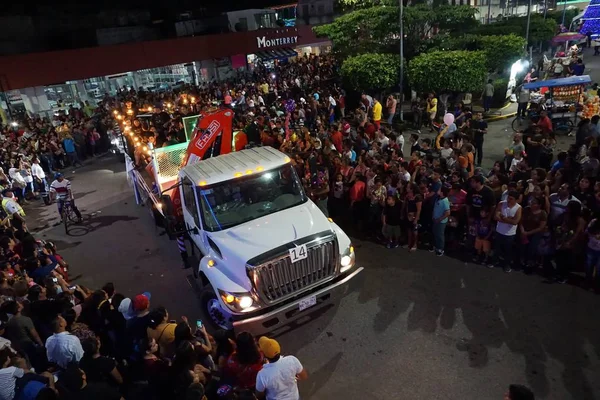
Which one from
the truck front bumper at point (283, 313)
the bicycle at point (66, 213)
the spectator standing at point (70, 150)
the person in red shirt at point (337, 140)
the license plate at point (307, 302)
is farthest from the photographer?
the spectator standing at point (70, 150)

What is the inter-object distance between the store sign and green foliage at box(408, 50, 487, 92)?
16.4 m

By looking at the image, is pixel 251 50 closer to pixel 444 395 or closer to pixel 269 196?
pixel 269 196

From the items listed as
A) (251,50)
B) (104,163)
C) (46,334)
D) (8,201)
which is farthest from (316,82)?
(46,334)

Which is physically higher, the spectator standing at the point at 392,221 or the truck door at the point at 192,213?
the truck door at the point at 192,213

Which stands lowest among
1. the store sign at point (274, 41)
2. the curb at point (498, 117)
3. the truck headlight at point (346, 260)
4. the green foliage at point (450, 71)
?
the curb at point (498, 117)

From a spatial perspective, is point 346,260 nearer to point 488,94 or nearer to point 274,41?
point 488,94

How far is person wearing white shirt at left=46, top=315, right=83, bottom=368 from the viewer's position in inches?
200

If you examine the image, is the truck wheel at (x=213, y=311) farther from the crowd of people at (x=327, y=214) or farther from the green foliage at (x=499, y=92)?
the green foliage at (x=499, y=92)

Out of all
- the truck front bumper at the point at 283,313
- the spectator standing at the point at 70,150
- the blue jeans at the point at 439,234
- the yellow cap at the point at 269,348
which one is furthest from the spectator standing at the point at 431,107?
the spectator standing at the point at 70,150

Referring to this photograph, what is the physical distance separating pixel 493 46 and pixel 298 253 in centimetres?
1827

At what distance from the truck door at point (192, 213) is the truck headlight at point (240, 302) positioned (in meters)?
1.42

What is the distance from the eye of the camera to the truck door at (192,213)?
7.30 meters

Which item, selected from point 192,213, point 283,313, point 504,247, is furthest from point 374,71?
point 283,313

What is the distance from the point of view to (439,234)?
841cm
